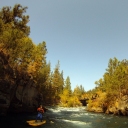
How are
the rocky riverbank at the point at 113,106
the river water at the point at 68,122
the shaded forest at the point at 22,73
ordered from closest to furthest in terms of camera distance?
the river water at the point at 68,122
the shaded forest at the point at 22,73
the rocky riverbank at the point at 113,106

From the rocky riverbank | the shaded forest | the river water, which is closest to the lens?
the river water

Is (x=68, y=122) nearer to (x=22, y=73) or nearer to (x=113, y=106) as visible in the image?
(x=22, y=73)

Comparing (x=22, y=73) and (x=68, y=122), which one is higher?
(x=22, y=73)

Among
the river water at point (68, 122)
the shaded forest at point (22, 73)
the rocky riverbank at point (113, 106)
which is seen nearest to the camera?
the river water at point (68, 122)

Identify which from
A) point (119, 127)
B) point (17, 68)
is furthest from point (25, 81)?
point (119, 127)

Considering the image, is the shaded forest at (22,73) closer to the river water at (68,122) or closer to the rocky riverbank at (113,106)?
the rocky riverbank at (113,106)

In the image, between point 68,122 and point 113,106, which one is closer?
point 68,122

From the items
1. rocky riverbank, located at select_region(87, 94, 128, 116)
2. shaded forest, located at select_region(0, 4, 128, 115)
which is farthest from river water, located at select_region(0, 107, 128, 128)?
rocky riverbank, located at select_region(87, 94, 128, 116)

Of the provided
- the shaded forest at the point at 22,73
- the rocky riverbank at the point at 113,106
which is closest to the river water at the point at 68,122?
the shaded forest at the point at 22,73

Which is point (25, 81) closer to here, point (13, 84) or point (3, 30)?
point (13, 84)

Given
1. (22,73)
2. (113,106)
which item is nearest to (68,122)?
(22,73)

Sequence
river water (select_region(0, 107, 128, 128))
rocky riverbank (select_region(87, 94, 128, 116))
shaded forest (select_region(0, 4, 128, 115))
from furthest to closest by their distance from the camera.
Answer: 1. rocky riverbank (select_region(87, 94, 128, 116))
2. shaded forest (select_region(0, 4, 128, 115))
3. river water (select_region(0, 107, 128, 128))

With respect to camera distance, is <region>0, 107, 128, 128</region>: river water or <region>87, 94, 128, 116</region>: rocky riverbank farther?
<region>87, 94, 128, 116</region>: rocky riverbank

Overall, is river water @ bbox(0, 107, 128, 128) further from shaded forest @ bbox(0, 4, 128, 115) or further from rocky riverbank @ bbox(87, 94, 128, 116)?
rocky riverbank @ bbox(87, 94, 128, 116)
